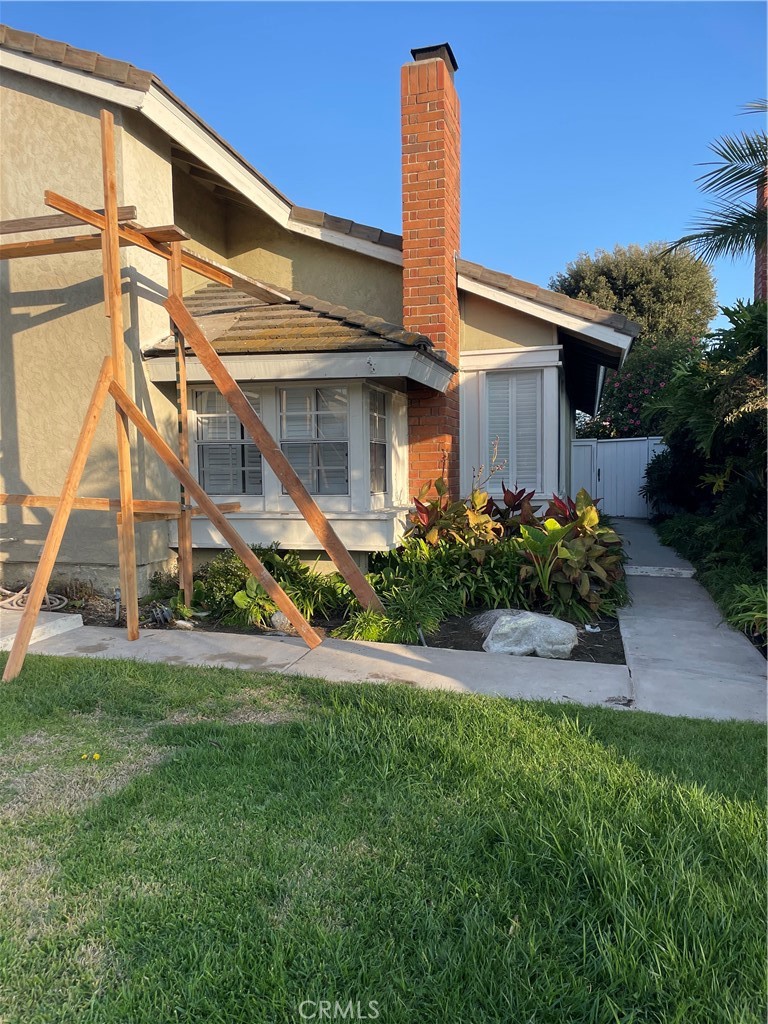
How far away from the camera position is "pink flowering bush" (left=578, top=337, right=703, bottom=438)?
76.4 ft

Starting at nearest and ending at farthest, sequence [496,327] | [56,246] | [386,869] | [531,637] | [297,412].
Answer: [386,869]
[531,637]
[56,246]
[297,412]
[496,327]

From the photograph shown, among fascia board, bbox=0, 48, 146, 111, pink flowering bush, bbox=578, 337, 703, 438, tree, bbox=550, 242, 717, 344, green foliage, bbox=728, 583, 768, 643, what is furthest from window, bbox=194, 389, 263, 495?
tree, bbox=550, 242, 717, 344

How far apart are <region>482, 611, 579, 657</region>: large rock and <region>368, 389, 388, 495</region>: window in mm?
2596

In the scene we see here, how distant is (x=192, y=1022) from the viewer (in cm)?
196

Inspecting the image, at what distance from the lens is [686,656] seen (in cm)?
571

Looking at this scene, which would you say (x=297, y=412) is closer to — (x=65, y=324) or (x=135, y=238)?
(x=135, y=238)

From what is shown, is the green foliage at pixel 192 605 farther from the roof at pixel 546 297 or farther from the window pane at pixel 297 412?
the roof at pixel 546 297

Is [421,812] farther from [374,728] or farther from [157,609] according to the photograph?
[157,609]

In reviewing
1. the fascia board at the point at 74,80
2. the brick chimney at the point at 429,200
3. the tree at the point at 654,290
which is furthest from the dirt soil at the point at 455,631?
the tree at the point at 654,290

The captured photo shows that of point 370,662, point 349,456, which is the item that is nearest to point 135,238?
point 349,456

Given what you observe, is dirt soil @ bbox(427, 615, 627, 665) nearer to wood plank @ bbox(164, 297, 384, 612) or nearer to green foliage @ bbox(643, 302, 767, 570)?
wood plank @ bbox(164, 297, 384, 612)

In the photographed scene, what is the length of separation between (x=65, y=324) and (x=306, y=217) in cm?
350

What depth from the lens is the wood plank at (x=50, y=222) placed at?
5.91 meters

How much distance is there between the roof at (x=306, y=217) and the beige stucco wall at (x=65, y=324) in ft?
1.17
